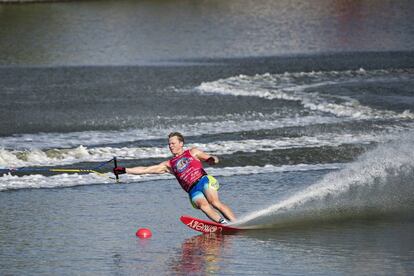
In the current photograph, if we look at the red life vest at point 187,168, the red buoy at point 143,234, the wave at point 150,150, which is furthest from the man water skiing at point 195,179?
the wave at point 150,150

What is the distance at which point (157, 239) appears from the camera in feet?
41.7

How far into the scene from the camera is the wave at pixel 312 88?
24.9 metres

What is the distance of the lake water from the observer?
12023mm

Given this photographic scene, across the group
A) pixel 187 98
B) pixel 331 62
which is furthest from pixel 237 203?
pixel 331 62

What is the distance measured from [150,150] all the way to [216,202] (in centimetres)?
690

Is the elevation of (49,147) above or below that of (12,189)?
above

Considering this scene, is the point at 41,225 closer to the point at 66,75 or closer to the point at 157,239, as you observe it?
the point at 157,239

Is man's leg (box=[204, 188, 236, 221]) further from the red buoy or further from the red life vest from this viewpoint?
the red buoy

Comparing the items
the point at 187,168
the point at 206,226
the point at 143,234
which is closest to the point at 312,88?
the point at 187,168


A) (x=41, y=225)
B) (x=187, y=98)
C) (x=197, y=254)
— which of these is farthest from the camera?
(x=187, y=98)

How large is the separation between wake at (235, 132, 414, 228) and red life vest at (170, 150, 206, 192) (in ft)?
2.57

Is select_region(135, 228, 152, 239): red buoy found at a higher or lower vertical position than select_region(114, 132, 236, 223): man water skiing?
lower

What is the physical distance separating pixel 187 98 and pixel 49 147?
27.2 ft

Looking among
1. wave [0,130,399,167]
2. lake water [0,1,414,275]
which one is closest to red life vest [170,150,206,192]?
lake water [0,1,414,275]
